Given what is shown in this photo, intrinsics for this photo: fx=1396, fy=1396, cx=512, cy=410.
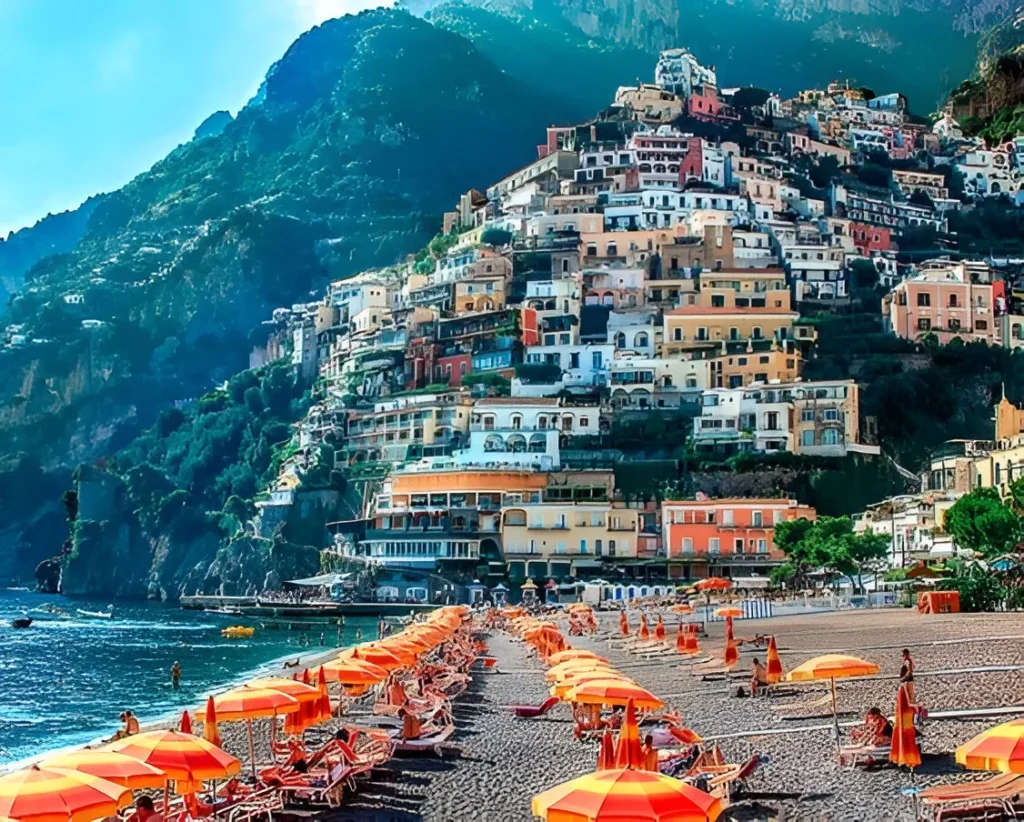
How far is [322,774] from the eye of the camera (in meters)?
18.0

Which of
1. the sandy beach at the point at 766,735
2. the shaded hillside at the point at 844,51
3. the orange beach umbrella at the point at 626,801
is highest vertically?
the shaded hillside at the point at 844,51

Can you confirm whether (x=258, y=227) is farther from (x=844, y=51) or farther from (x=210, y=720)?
(x=210, y=720)

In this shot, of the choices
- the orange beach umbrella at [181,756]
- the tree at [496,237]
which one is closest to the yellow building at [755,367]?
the tree at [496,237]

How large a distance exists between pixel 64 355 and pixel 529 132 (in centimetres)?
6301

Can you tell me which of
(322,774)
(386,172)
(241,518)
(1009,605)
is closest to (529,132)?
(386,172)

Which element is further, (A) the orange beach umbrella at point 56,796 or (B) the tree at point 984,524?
(B) the tree at point 984,524

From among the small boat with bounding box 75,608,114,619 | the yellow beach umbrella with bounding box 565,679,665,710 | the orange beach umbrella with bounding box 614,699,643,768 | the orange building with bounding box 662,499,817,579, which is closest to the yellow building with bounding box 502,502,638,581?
the orange building with bounding box 662,499,817,579

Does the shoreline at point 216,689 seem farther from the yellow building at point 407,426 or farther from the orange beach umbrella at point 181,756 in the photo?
the yellow building at point 407,426

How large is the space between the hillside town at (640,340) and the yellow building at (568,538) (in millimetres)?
138

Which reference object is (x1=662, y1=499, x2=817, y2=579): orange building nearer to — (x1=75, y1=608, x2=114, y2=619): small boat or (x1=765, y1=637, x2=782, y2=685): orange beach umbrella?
(x1=75, y1=608, x2=114, y2=619): small boat

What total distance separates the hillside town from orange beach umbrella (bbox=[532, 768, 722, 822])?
48.7 metres

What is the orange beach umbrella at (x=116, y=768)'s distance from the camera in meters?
13.9

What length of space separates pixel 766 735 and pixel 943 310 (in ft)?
252

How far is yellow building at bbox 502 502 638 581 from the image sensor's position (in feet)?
262
